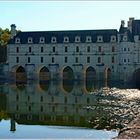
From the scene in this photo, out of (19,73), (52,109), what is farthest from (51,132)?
(19,73)

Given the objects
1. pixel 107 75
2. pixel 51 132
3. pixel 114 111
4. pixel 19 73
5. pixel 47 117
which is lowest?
pixel 51 132

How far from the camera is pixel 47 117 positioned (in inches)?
982

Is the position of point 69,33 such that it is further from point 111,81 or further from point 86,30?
point 111,81

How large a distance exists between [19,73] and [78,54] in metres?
10.2

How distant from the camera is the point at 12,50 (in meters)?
63.5

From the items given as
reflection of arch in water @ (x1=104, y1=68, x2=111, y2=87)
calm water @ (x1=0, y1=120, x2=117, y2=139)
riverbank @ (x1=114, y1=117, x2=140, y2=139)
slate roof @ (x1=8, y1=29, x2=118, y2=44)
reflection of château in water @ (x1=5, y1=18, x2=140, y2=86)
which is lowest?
calm water @ (x1=0, y1=120, x2=117, y2=139)

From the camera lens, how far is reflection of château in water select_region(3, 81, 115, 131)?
23312 mm

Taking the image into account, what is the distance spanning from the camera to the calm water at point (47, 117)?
1911 cm

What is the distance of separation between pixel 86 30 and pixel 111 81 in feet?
28.9

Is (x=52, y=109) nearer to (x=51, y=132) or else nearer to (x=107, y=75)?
(x=51, y=132)

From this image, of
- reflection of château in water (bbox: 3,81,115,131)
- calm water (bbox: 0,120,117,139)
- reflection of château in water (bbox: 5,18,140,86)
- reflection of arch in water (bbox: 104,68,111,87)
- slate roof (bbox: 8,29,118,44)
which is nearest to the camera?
calm water (bbox: 0,120,117,139)

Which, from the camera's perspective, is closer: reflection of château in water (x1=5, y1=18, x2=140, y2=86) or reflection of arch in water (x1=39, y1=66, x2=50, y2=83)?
reflection of château in water (x1=5, y1=18, x2=140, y2=86)

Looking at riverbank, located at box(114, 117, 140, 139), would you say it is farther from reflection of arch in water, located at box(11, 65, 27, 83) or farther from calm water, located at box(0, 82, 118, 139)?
reflection of arch in water, located at box(11, 65, 27, 83)

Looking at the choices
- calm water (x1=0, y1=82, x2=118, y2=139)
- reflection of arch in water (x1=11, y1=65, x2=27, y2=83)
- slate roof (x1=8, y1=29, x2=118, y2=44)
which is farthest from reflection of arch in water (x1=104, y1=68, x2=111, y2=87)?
calm water (x1=0, y1=82, x2=118, y2=139)
